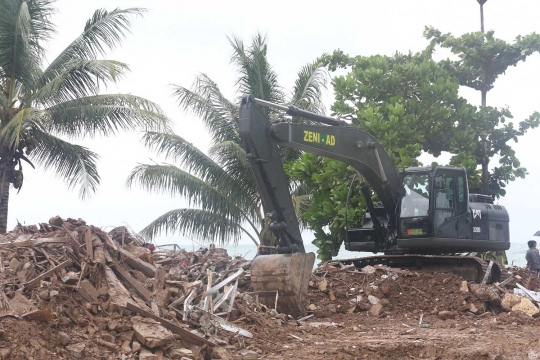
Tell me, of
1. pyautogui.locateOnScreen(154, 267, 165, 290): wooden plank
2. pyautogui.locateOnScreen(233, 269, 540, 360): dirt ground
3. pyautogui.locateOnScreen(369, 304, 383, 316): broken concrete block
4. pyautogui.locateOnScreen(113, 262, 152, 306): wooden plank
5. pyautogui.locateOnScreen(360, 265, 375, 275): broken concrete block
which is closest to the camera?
pyautogui.locateOnScreen(113, 262, 152, 306): wooden plank

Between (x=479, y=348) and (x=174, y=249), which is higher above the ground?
(x=174, y=249)

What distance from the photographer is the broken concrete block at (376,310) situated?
38.6 feet

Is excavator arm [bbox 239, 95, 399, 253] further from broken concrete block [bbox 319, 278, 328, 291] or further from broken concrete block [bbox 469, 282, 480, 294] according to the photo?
broken concrete block [bbox 469, 282, 480, 294]

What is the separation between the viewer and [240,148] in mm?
22266

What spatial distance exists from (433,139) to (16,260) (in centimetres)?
1694

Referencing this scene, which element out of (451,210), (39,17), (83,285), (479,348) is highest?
(39,17)

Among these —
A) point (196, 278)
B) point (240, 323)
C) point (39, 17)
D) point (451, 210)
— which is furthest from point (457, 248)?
point (39, 17)

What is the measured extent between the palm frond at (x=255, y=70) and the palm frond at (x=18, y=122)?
353 inches

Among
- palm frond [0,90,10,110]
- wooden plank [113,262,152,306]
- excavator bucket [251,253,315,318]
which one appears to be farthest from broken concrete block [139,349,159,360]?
palm frond [0,90,10,110]

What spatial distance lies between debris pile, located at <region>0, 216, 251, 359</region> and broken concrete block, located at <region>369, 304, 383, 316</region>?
3195mm

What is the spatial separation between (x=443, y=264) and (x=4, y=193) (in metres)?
10.9

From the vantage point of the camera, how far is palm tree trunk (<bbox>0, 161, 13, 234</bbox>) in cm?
1736

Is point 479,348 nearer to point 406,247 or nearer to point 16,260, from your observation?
point 406,247

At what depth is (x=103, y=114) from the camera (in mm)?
17906
